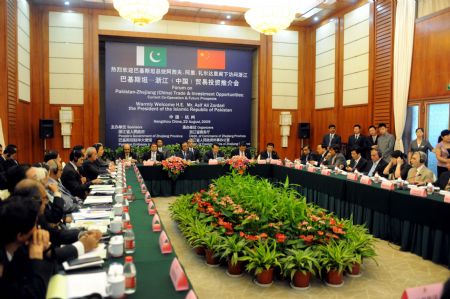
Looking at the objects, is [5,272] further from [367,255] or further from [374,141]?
[374,141]

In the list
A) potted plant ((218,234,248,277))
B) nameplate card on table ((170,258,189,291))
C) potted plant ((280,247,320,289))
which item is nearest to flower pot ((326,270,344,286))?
potted plant ((280,247,320,289))

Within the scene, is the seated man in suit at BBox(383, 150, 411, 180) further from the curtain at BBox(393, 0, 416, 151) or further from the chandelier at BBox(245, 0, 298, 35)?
the chandelier at BBox(245, 0, 298, 35)

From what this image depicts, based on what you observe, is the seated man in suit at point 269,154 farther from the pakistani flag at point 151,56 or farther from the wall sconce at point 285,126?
the pakistani flag at point 151,56

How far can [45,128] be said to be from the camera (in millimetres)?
8312

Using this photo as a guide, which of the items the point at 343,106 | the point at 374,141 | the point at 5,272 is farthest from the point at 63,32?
the point at 5,272

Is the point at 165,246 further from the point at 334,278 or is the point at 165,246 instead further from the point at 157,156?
the point at 157,156

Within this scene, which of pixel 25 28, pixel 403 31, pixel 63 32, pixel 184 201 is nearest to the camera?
pixel 184 201

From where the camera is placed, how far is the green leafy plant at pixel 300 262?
9.84 feet

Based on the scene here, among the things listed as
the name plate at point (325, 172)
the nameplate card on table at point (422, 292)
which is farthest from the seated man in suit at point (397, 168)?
the nameplate card on table at point (422, 292)

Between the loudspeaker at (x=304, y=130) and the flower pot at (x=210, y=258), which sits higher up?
the loudspeaker at (x=304, y=130)

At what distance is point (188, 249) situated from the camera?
13.3 feet

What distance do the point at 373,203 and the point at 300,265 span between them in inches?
70.7

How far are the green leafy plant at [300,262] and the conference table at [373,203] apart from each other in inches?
44.4

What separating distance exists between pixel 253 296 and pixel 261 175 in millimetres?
4327
